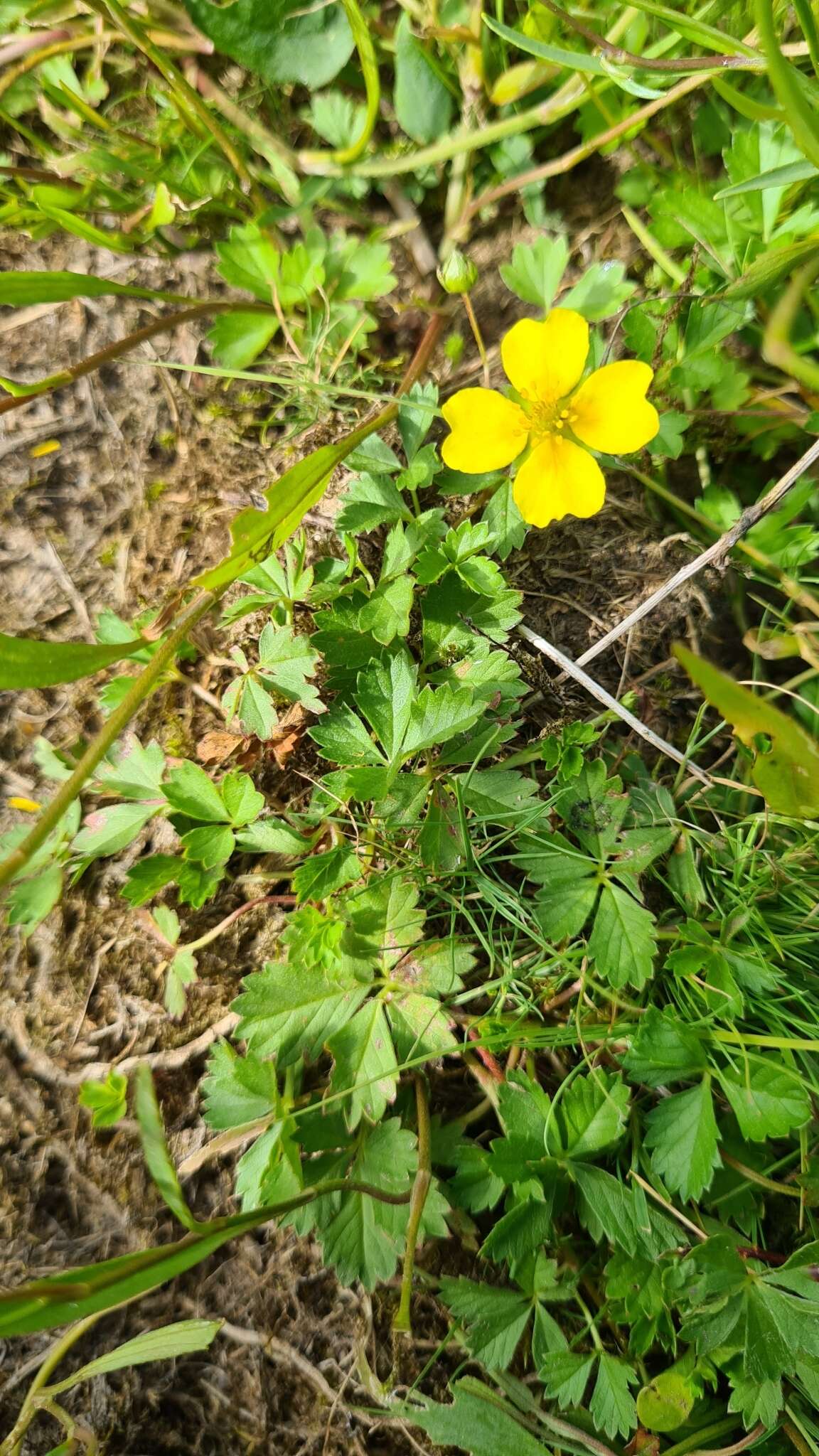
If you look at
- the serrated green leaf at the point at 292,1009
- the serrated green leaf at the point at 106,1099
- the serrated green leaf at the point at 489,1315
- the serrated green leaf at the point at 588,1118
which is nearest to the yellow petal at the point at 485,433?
the serrated green leaf at the point at 292,1009

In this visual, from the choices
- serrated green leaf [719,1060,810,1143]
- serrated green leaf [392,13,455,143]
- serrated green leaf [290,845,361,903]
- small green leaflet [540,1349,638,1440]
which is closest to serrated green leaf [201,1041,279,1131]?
serrated green leaf [290,845,361,903]

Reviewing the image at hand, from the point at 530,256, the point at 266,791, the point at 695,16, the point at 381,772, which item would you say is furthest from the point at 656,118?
the point at 266,791

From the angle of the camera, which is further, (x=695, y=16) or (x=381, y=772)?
(x=695, y=16)

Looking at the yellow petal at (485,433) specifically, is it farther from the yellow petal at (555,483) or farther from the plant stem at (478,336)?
the plant stem at (478,336)

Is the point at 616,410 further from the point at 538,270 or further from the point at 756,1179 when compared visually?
the point at 756,1179

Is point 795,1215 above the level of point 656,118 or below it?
below

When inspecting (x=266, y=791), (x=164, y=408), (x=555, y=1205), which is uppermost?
(x=164, y=408)

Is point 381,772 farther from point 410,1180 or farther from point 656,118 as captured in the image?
point 656,118
